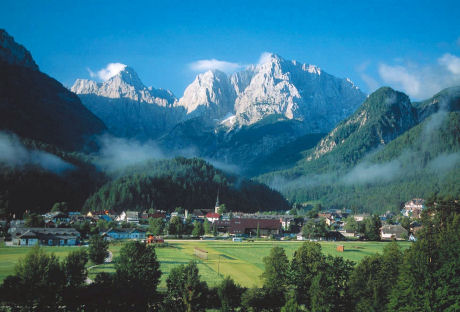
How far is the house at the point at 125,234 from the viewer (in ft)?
359

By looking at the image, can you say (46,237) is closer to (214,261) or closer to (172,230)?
(172,230)

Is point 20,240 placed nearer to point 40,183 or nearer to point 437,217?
point 437,217

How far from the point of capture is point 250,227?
13575 cm

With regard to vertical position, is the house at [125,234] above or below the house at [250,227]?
below

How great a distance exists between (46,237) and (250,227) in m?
65.1

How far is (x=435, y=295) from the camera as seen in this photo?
117 ft

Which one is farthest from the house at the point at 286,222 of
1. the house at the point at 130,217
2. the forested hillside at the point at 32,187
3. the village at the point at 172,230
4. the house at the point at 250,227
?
the forested hillside at the point at 32,187

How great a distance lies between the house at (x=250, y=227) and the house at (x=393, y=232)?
3352 centimetres

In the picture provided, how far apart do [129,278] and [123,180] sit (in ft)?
530

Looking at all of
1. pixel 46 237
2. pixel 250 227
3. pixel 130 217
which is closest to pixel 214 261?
pixel 46 237

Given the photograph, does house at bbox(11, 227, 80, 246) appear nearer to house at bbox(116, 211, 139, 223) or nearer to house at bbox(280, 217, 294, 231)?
house at bbox(116, 211, 139, 223)

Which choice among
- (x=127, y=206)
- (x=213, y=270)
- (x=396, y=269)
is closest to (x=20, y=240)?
(x=213, y=270)

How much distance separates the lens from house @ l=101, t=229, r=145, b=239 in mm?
109312

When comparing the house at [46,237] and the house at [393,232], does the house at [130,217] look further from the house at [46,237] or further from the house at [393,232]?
the house at [393,232]
